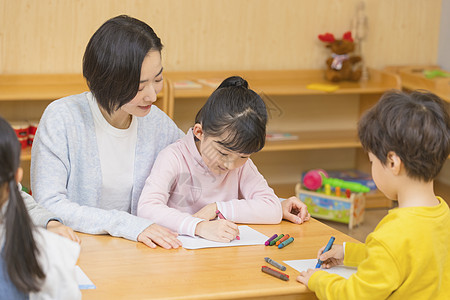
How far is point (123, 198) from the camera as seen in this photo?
2031 mm

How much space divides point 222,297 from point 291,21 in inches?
122

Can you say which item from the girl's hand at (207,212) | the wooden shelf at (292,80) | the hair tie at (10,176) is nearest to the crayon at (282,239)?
the girl's hand at (207,212)

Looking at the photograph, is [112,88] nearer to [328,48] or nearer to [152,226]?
[152,226]

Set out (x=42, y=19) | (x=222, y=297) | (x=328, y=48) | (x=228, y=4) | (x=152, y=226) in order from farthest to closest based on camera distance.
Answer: (x=328, y=48)
(x=228, y=4)
(x=42, y=19)
(x=152, y=226)
(x=222, y=297)

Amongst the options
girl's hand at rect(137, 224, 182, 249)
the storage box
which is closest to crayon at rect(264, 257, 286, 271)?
girl's hand at rect(137, 224, 182, 249)

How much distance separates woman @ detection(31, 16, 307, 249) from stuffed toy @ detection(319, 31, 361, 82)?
238 cm

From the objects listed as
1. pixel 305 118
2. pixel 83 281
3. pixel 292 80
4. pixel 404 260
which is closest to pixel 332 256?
pixel 404 260

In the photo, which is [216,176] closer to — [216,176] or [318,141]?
[216,176]

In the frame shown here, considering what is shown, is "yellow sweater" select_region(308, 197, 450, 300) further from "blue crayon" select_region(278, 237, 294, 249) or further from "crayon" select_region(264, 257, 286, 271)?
"blue crayon" select_region(278, 237, 294, 249)

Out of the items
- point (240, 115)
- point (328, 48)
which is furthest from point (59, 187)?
point (328, 48)

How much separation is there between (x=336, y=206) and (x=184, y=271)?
2.50 metres

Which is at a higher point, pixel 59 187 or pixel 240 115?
pixel 240 115

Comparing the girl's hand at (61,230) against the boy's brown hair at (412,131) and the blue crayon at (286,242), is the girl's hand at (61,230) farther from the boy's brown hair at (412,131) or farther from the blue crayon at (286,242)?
the boy's brown hair at (412,131)

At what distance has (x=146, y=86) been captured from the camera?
1.88 metres
